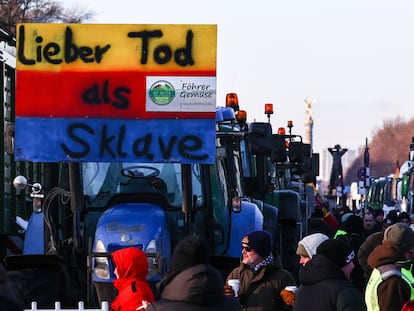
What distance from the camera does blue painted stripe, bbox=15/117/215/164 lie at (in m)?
11.8

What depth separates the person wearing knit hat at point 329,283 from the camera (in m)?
8.18

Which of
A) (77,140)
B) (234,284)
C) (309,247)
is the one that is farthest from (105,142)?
(309,247)

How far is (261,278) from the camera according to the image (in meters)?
9.91

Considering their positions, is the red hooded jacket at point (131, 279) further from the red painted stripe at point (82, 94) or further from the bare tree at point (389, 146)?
the bare tree at point (389, 146)

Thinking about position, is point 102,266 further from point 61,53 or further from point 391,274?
point 391,274

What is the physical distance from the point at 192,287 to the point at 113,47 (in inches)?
210

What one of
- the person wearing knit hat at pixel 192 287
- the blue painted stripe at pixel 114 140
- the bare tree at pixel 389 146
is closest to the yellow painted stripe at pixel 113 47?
the blue painted stripe at pixel 114 140

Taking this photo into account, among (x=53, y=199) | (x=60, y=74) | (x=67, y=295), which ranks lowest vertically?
(x=67, y=295)

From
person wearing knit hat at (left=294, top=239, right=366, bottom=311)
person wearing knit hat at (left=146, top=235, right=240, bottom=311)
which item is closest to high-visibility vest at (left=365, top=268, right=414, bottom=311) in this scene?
person wearing knit hat at (left=294, top=239, right=366, bottom=311)

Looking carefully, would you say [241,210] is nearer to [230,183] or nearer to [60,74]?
[230,183]

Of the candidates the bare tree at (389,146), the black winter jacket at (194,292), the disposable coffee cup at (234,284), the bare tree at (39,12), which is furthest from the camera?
the bare tree at (389,146)

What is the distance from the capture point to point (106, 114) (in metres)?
11.9

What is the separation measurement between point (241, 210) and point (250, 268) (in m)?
3.85

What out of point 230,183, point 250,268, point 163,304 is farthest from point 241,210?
point 163,304
